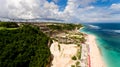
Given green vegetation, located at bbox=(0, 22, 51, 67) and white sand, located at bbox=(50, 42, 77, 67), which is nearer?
green vegetation, located at bbox=(0, 22, 51, 67)

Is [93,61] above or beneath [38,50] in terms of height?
beneath

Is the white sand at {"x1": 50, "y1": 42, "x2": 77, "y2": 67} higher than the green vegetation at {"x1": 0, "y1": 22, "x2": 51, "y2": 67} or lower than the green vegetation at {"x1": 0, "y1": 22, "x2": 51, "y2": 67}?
lower

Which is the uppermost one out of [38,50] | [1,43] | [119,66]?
[1,43]

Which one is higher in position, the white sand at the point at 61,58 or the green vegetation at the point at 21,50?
the green vegetation at the point at 21,50

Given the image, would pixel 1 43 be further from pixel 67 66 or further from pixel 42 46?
pixel 67 66

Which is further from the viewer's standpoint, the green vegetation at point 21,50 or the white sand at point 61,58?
the white sand at point 61,58

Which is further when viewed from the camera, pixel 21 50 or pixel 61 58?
pixel 61 58

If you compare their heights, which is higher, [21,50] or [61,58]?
[21,50]

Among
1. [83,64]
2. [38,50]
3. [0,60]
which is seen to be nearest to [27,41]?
[38,50]
